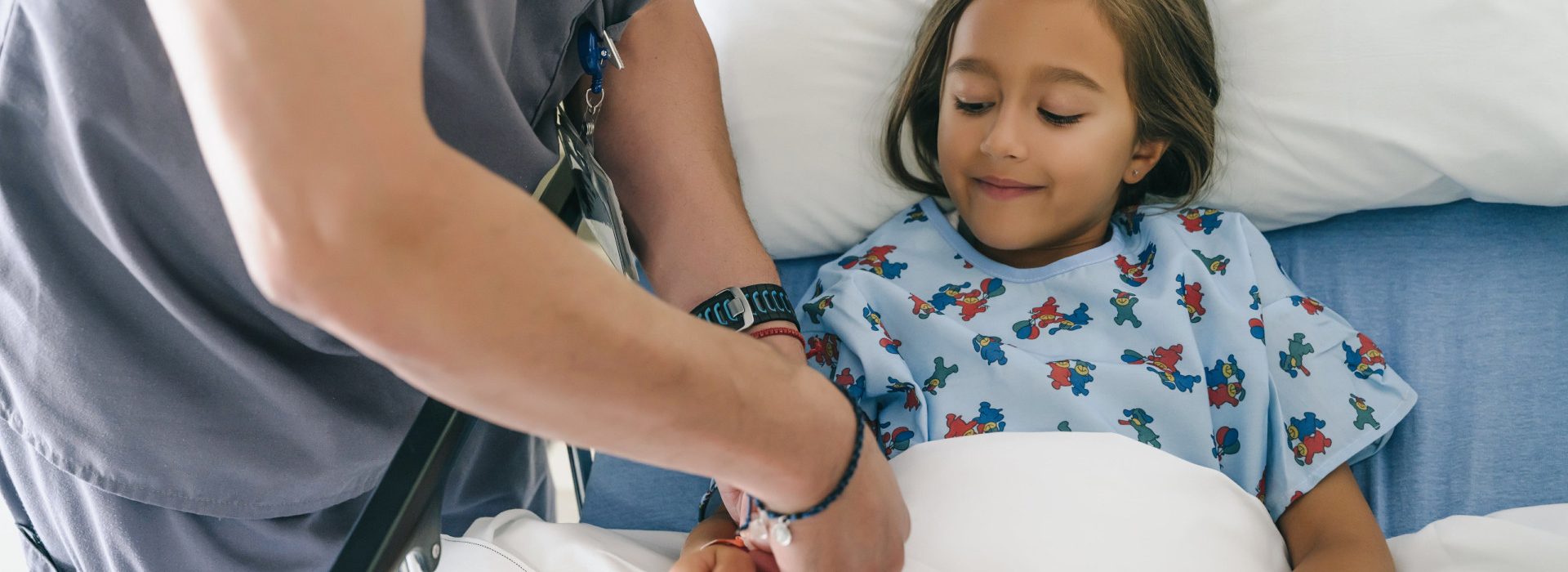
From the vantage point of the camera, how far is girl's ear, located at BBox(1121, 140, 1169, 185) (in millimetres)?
1356

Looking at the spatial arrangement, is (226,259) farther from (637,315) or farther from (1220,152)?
(1220,152)

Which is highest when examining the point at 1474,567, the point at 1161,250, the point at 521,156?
the point at 521,156

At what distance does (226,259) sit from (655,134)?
0.45m

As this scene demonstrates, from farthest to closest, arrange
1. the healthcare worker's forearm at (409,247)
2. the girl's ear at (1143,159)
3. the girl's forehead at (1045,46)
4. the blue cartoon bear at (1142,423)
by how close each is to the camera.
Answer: the girl's ear at (1143,159) → the girl's forehead at (1045,46) → the blue cartoon bear at (1142,423) → the healthcare worker's forearm at (409,247)

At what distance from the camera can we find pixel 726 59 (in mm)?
1487

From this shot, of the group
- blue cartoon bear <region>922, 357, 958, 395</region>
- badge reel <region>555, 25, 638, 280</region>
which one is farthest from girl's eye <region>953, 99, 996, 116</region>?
badge reel <region>555, 25, 638, 280</region>

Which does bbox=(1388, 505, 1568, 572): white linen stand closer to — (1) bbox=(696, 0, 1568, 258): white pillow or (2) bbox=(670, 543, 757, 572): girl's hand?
(1) bbox=(696, 0, 1568, 258): white pillow

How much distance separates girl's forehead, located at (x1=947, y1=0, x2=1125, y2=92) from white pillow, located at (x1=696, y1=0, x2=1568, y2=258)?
0.71ft

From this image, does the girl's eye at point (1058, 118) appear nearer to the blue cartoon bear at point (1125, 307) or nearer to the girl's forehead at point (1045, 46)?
the girl's forehead at point (1045, 46)

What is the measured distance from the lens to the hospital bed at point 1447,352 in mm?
1177

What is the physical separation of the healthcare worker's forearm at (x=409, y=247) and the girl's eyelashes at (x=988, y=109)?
0.77 meters

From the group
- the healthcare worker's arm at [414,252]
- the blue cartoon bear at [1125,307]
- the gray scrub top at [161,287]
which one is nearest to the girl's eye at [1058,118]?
the blue cartoon bear at [1125,307]

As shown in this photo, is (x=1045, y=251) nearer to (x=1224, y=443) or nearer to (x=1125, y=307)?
(x=1125, y=307)

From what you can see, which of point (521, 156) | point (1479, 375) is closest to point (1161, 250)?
point (1479, 375)
